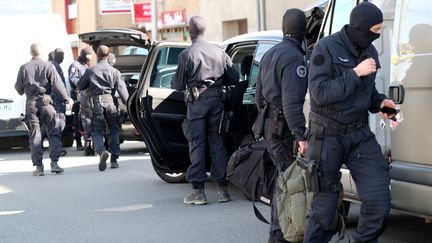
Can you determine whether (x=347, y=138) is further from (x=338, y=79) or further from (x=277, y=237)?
(x=277, y=237)

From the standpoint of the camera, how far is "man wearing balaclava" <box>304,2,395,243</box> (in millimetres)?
4832

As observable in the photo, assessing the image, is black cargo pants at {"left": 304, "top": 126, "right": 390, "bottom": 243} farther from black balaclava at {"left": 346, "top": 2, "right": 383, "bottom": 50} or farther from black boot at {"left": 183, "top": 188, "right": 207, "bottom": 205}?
black boot at {"left": 183, "top": 188, "right": 207, "bottom": 205}

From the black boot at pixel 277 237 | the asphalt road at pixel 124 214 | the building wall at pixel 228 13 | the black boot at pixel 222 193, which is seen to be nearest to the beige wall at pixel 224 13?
the building wall at pixel 228 13

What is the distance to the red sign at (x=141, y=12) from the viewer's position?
26.4 metres

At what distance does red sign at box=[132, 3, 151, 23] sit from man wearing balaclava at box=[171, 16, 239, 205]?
734 inches

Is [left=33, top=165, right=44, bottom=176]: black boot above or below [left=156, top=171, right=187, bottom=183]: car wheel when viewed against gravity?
below

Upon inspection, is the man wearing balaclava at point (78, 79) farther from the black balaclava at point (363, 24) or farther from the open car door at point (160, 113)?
the black balaclava at point (363, 24)

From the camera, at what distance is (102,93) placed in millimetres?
11242

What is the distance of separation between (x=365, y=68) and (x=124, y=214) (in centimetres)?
395

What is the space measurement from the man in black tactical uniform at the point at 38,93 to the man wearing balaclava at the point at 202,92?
3618 mm

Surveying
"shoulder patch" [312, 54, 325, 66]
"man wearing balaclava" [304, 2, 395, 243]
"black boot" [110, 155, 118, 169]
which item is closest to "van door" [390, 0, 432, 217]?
"man wearing balaclava" [304, 2, 395, 243]

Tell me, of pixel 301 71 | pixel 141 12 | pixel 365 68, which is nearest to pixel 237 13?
pixel 141 12

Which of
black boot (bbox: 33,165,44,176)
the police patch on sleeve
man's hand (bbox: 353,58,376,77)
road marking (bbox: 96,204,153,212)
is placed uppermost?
man's hand (bbox: 353,58,376,77)

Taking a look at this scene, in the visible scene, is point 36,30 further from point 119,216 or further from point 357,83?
point 357,83
